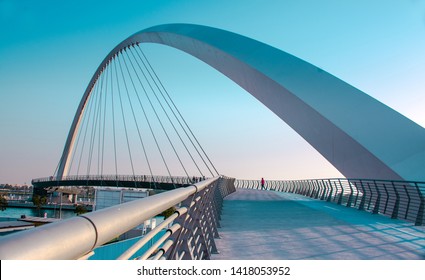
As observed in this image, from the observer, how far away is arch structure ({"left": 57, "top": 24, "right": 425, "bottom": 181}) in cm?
1097

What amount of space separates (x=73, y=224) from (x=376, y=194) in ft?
→ 36.0

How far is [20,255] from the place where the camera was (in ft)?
2.47

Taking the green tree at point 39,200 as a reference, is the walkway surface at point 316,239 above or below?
above

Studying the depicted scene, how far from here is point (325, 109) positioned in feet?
40.0

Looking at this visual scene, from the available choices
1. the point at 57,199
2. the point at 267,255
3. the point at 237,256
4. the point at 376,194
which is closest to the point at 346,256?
the point at 267,255

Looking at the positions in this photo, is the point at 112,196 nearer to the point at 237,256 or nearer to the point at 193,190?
the point at 237,256

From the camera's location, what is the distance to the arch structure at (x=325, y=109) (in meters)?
11.0

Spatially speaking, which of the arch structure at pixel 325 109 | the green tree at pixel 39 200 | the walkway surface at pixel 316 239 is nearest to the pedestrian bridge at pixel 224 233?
the walkway surface at pixel 316 239

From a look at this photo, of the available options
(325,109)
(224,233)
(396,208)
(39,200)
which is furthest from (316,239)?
(39,200)

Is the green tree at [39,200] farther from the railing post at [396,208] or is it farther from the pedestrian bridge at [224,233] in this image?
the railing post at [396,208]

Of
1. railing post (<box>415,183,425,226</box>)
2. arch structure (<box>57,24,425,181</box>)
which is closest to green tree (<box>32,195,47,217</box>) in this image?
arch structure (<box>57,24,425,181</box>)

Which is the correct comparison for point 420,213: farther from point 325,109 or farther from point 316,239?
point 325,109

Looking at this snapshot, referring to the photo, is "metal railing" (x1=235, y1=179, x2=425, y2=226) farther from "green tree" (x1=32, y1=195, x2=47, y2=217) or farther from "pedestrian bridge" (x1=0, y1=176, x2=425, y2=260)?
"green tree" (x1=32, y1=195, x2=47, y2=217)
